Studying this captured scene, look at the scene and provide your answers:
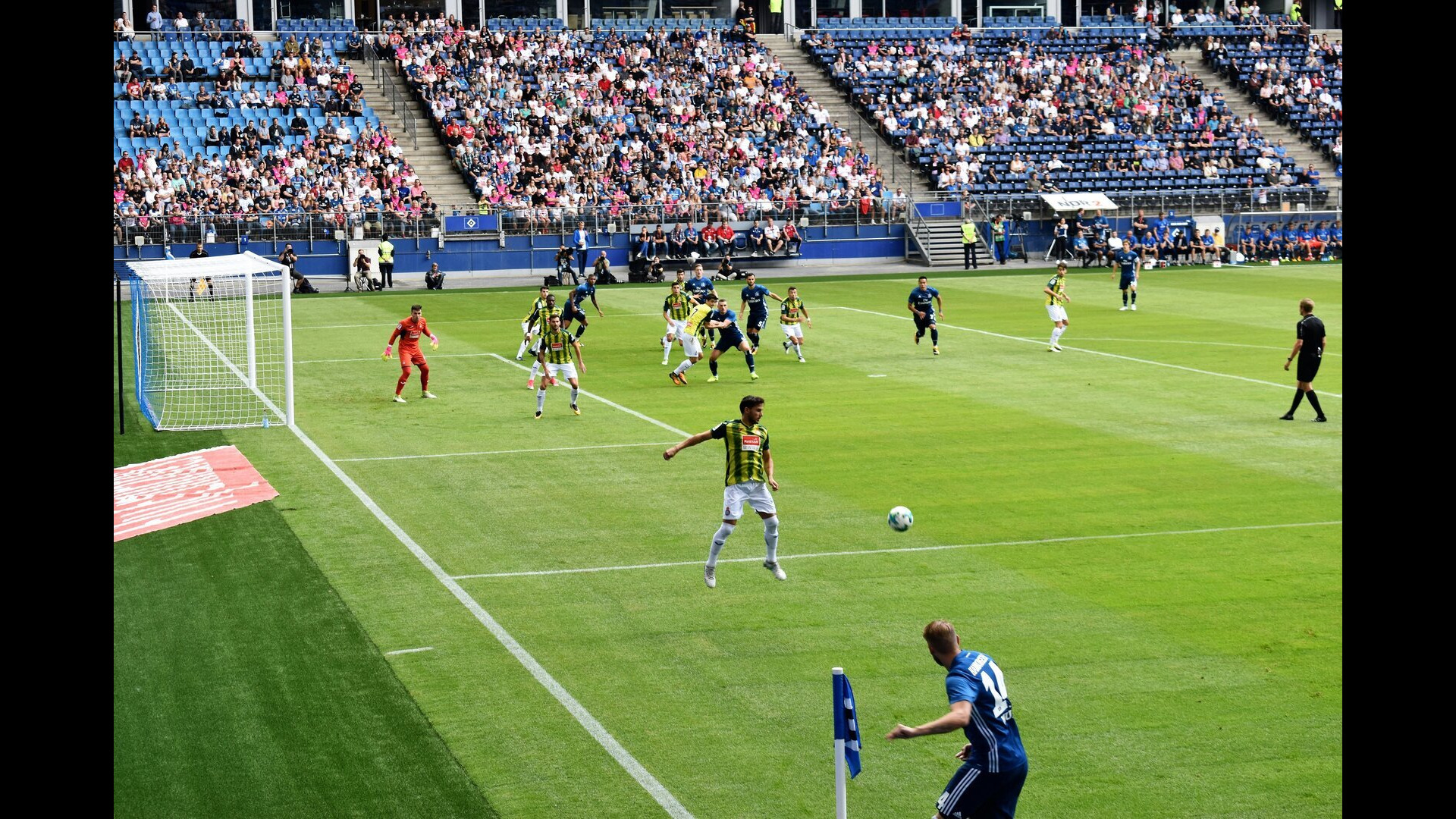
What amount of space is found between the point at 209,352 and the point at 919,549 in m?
25.1

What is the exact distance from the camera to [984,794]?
8695mm

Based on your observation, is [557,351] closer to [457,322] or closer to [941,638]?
[457,322]

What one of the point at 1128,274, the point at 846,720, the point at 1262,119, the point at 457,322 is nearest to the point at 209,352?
the point at 457,322

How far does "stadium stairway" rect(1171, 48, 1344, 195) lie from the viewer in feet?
237

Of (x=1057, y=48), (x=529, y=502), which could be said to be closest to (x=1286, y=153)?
(x=1057, y=48)

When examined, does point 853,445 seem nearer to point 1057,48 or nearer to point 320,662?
point 320,662

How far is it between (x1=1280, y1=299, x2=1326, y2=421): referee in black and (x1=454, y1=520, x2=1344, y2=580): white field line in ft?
24.6

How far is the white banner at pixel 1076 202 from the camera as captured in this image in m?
64.8

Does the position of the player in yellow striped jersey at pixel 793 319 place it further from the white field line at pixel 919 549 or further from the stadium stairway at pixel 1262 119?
the stadium stairway at pixel 1262 119

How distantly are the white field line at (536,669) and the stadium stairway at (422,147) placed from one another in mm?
40270

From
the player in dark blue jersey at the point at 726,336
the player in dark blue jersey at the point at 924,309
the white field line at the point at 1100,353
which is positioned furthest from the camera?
the player in dark blue jersey at the point at 924,309

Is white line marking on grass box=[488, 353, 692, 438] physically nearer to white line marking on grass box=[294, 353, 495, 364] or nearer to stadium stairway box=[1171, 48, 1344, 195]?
white line marking on grass box=[294, 353, 495, 364]

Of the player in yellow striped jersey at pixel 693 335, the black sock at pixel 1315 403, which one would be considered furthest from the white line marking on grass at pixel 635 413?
the black sock at pixel 1315 403
